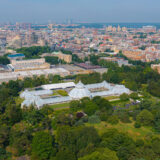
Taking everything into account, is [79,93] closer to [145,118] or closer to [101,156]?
[145,118]

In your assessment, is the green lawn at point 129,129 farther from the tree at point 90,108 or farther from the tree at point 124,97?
the tree at point 124,97

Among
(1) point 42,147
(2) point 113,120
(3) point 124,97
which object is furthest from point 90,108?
(1) point 42,147

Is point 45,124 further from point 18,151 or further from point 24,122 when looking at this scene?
point 18,151

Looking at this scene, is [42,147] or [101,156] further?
[42,147]

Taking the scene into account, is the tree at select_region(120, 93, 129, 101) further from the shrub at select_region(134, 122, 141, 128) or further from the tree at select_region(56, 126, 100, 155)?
the tree at select_region(56, 126, 100, 155)

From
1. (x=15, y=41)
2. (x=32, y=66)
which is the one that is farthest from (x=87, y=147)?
(x=15, y=41)

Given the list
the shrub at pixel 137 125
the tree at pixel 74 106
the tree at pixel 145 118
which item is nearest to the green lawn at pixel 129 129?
the shrub at pixel 137 125
